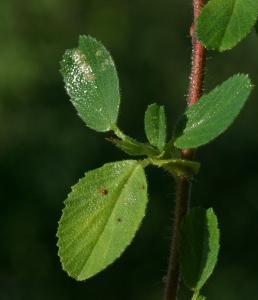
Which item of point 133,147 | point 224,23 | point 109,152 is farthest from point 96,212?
point 109,152

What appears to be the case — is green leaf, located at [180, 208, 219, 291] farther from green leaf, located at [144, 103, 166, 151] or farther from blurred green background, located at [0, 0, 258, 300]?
blurred green background, located at [0, 0, 258, 300]

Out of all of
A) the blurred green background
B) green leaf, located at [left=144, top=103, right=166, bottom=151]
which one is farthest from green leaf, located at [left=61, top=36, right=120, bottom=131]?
the blurred green background

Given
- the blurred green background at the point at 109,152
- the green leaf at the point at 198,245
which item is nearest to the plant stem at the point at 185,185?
the green leaf at the point at 198,245

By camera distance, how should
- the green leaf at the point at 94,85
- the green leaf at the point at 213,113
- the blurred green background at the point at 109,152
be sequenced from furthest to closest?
the blurred green background at the point at 109,152
the green leaf at the point at 94,85
the green leaf at the point at 213,113

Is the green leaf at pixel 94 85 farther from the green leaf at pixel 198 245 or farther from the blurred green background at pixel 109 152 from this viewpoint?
the blurred green background at pixel 109 152

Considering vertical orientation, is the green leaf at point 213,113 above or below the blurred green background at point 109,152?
above

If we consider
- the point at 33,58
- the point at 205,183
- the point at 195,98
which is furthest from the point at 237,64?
the point at 195,98
